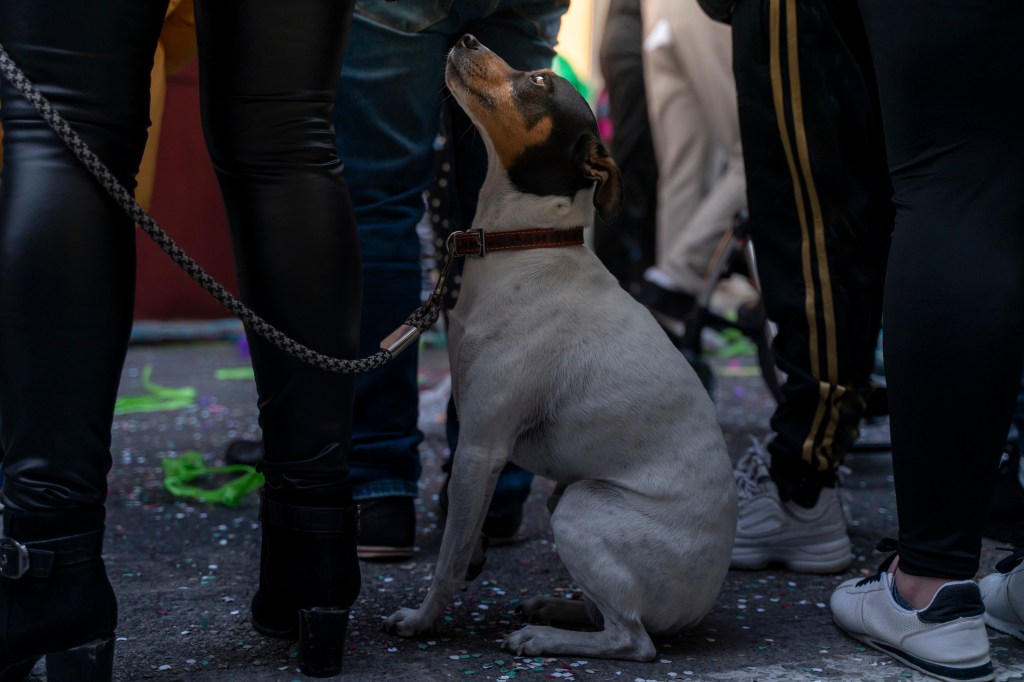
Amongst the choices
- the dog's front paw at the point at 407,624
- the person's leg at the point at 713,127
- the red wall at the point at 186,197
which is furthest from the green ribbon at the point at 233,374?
the dog's front paw at the point at 407,624

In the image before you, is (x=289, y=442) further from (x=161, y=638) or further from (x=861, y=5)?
(x=861, y=5)

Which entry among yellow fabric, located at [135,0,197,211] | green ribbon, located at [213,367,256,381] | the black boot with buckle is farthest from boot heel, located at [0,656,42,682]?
green ribbon, located at [213,367,256,381]

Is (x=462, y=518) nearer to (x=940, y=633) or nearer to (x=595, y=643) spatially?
(x=595, y=643)

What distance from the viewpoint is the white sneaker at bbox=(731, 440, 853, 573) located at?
2377 millimetres

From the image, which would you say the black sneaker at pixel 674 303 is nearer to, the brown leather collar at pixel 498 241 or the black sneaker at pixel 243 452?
the black sneaker at pixel 243 452

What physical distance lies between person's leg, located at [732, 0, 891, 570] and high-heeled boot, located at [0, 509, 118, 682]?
1.47m

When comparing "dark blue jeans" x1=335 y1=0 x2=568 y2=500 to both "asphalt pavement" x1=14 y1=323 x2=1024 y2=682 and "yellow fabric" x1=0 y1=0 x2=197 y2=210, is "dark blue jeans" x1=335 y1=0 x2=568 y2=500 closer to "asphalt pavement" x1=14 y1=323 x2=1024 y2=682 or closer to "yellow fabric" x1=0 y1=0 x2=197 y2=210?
"asphalt pavement" x1=14 y1=323 x2=1024 y2=682

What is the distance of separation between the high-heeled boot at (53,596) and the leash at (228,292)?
35 cm

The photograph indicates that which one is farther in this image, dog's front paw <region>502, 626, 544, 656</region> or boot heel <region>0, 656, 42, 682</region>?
dog's front paw <region>502, 626, 544, 656</region>

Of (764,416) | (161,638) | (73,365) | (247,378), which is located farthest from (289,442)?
(247,378)

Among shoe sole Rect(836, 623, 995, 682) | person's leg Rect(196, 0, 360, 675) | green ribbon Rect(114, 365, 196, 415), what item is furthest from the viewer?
green ribbon Rect(114, 365, 196, 415)

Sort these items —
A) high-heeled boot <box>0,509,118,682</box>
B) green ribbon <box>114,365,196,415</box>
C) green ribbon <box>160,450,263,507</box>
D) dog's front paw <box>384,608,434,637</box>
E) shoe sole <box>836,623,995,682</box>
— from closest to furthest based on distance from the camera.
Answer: high-heeled boot <box>0,509,118,682</box>, shoe sole <box>836,623,995,682</box>, dog's front paw <box>384,608,434,637</box>, green ribbon <box>160,450,263,507</box>, green ribbon <box>114,365,196,415</box>

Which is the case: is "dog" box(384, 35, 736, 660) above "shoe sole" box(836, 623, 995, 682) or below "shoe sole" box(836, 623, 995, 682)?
above

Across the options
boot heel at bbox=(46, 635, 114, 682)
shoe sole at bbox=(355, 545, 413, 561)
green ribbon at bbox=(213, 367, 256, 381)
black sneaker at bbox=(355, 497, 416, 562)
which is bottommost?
green ribbon at bbox=(213, 367, 256, 381)
